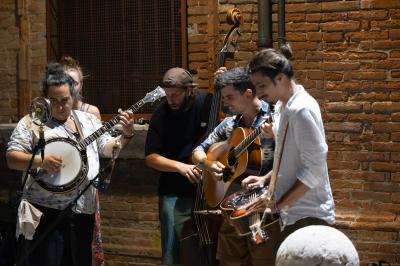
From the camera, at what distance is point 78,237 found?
21.4 ft

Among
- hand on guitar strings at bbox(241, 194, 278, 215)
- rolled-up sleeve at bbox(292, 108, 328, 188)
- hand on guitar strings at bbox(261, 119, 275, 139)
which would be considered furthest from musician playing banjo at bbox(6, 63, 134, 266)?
rolled-up sleeve at bbox(292, 108, 328, 188)

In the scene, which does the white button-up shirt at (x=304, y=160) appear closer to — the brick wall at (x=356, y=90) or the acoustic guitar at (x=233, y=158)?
the acoustic guitar at (x=233, y=158)

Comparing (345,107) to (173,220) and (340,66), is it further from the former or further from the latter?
(173,220)

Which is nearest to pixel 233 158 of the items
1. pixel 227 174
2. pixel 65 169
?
pixel 227 174

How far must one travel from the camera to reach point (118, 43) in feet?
29.7

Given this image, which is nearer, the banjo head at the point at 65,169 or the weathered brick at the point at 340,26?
the banjo head at the point at 65,169

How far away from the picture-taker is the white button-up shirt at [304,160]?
4.73m

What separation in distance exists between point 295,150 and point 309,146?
0.38ft

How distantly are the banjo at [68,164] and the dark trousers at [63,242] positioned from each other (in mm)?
180

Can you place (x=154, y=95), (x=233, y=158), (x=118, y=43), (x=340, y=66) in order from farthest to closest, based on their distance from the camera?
(x=118, y=43) → (x=340, y=66) → (x=154, y=95) → (x=233, y=158)

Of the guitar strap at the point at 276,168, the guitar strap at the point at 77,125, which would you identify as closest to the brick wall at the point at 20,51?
the guitar strap at the point at 77,125

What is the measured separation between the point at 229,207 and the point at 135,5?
3.92 metres

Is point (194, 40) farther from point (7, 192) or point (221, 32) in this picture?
point (7, 192)

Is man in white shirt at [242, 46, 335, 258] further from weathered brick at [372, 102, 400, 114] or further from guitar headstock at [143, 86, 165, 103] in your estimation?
weathered brick at [372, 102, 400, 114]
